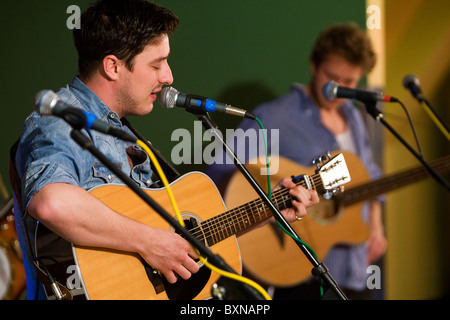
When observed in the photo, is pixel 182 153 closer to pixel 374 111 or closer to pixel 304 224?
pixel 304 224

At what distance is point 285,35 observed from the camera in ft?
10.2

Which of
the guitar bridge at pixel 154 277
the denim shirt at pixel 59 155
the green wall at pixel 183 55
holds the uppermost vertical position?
the green wall at pixel 183 55

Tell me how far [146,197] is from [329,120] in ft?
7.20

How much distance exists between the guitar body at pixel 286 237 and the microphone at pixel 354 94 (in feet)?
2.31

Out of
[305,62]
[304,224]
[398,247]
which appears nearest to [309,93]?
[305,62]

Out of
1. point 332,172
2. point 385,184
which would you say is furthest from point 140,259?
point 385,184

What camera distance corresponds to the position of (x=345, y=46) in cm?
313

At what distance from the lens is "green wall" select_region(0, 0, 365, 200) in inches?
99.4

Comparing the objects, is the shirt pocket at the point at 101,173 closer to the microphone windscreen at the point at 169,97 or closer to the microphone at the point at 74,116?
the microphone windscreen at the point at 169,97

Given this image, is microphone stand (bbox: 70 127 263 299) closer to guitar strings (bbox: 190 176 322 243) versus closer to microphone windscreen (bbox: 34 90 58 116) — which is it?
microphone windscreen (bbox: 34 90 58 116)

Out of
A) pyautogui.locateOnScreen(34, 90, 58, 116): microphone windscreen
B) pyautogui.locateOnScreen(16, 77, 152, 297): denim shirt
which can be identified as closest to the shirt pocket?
pyautogui.locateOnScreen(16, 77, 152, 297): denim shirt

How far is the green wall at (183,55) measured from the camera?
2525 mm

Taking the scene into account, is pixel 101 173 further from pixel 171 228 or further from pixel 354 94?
pixel 354 94

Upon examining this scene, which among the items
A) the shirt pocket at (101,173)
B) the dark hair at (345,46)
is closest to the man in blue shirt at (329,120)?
the dark hair at (345,46)
